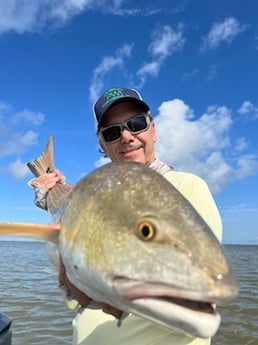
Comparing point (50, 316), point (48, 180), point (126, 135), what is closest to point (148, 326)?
point (126, 135)

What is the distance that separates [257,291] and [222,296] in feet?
51.0

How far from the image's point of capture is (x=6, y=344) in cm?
391

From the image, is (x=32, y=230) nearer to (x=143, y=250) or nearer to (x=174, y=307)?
(x=143, y=250)

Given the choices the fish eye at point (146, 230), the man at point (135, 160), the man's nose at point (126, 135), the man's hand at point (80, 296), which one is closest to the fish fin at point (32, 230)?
the man's hand at point (80, 296)

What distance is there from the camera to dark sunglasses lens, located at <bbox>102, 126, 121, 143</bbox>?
343cm

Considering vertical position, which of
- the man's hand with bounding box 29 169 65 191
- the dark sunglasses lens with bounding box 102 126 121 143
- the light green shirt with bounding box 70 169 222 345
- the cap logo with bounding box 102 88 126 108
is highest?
the cap logo with bounding box 102 88 126 108

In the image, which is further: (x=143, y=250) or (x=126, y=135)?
(x=126, y=135)

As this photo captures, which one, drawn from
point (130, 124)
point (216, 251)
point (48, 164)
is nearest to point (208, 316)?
point (216, 251)

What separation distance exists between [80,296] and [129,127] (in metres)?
1.60

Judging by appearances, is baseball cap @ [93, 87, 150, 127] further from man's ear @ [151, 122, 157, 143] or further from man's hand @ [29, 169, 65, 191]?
man's hand @ [29, 169, 65, 191]

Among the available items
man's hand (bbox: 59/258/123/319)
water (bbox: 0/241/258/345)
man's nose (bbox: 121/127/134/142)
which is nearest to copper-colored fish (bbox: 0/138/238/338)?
man's hand (bbox: 59/258/123/319)

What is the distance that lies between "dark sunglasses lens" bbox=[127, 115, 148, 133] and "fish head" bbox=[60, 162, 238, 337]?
1.34 metres

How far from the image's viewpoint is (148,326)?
105 inches

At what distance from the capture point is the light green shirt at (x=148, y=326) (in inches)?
104
